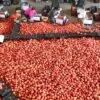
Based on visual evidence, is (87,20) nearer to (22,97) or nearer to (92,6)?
(92,6)

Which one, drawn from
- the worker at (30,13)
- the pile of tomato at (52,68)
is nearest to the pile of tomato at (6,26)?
the worker at (30,13)

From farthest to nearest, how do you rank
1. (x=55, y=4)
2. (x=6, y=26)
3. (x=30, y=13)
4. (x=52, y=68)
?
(x=55, y=4) → (x=30, y=13) → (x=6, y=26) → (x=52, y=68)

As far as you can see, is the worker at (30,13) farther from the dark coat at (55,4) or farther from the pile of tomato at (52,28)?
the dark coat at (55,4)

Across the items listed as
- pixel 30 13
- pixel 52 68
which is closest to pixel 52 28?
pixel 30 13

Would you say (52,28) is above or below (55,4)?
below

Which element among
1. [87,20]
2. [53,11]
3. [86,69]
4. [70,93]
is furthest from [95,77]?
[53,11]

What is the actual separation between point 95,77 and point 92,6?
560 cm

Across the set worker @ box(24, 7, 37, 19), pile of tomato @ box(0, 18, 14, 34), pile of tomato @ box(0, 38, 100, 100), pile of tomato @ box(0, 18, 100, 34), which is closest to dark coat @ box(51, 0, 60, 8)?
worker @ box(24, 7, 37, 19)

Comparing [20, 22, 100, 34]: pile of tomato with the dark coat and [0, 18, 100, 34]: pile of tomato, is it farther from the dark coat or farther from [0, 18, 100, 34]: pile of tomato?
the dark coat

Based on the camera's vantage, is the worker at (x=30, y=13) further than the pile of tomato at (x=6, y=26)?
Yes

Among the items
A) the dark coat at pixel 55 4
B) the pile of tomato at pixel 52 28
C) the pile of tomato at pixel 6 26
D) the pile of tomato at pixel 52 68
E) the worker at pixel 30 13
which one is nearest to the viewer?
the pile of tomato at pixel 52 68

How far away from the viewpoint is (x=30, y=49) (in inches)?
358

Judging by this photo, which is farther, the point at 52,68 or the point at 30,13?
the point at 30,13

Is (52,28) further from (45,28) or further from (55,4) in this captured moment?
(55,4)
